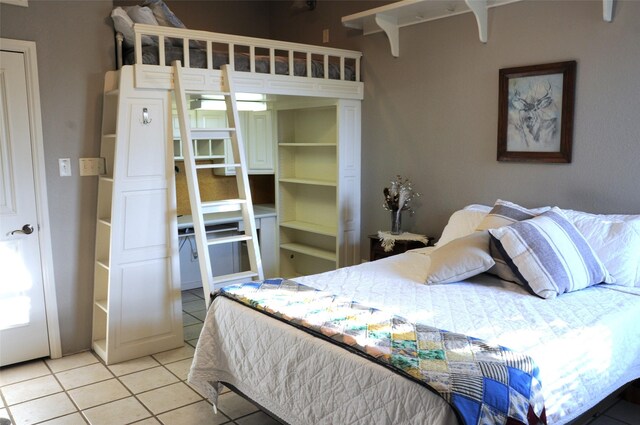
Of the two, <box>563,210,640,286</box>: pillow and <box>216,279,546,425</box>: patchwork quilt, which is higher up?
<box>563,210,640,286</box>: pillow

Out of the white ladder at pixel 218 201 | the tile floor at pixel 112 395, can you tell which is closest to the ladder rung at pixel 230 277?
the white ladder at pixel 218 201

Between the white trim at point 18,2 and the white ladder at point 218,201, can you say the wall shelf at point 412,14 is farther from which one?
the white trim at point 18,2

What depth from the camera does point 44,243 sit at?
3.45 meters

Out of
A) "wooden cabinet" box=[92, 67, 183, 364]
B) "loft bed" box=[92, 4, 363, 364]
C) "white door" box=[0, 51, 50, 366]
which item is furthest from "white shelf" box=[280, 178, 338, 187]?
"white door" box=[0, 51, 50, 366]

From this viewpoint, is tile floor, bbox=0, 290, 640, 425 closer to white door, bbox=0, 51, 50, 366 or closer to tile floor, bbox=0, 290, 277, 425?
tile floor, bbox=0, 290, 277, 425

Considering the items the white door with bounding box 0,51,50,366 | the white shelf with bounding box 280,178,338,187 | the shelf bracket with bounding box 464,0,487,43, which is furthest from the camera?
the white shelf with bounding box 280,178,338,187

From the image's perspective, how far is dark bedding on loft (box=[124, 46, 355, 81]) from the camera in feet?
11.4

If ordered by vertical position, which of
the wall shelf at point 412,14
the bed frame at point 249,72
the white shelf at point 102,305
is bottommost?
the white shelf at point 102,305

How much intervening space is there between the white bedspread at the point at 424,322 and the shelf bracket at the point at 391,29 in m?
2.03

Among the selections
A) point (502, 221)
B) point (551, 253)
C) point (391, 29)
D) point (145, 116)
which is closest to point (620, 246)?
point (551, 253)

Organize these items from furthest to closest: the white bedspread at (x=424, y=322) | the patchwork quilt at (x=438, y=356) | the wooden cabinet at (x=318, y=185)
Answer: the wooden cabinet at (x=318, y=185), the white bedspread at (x=424, y=322), the patchwork quilt at (x=438, y=356)

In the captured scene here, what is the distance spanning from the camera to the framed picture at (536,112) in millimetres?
3283

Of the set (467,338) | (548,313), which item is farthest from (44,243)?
(548,313)

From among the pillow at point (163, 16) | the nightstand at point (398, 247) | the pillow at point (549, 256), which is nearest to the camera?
the pillow at point (549, 256)
